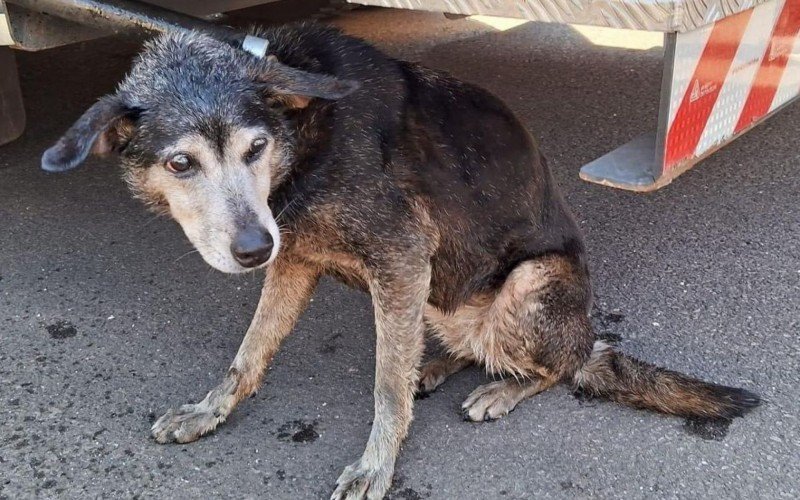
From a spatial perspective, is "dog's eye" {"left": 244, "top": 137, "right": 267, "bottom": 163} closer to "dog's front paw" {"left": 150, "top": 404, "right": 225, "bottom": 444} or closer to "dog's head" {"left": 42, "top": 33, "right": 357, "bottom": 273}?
"dog's head" {"left": 42, "top": 33, "right": 357, "bottom": 273}

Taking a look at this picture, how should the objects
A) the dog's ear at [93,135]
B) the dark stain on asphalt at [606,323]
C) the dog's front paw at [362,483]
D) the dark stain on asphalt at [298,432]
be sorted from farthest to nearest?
1. the dark stain on asphalt at [606,323]
2. the dark stain on asphalt at [298,432]
3. the dog's front paw at [362,483]
4. the dog's ear at [93,135]

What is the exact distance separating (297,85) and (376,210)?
46 centimetres

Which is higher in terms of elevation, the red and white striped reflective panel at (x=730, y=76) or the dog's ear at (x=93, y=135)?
the red and white striped reflective panel at (x=730, y=76)

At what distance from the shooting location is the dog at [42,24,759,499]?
2.27 meters

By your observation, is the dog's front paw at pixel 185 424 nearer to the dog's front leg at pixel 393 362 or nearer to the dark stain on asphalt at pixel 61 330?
the dog's front leg at pixel 393 362

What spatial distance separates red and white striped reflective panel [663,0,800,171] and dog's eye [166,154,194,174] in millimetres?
1439

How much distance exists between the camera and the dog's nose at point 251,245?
219cm

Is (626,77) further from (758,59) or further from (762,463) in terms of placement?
(762,463)

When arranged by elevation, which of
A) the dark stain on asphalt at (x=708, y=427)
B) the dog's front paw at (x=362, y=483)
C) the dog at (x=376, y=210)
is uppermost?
the dog at (x=376, y=210)

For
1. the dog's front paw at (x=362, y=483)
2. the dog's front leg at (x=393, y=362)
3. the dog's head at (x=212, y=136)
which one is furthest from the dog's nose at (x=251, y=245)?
the dog's front paw at (x=362, y=483)

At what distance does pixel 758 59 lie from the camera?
9.48 feet

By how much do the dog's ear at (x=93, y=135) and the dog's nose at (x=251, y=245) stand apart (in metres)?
0.44

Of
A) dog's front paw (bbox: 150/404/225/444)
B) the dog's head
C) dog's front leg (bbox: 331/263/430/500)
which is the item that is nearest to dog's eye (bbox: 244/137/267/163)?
the dog's head

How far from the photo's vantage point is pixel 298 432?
108 inches
